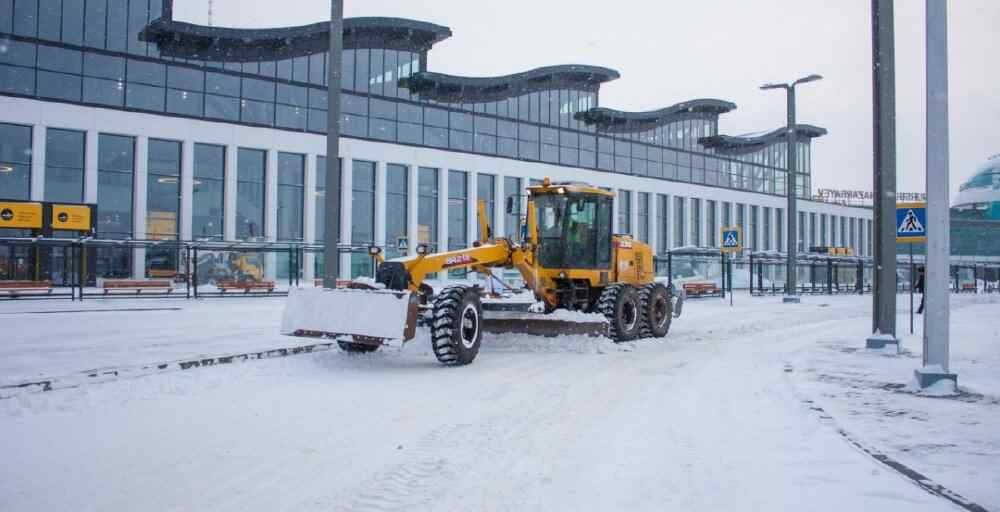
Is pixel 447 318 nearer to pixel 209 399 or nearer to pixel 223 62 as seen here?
pixel 209 399

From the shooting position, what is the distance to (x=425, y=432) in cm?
Answer: 653

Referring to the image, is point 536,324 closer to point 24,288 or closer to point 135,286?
point 24,288

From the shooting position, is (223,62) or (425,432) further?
(223,62)

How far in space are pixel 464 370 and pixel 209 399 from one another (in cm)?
354

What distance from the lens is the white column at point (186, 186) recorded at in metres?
38.0

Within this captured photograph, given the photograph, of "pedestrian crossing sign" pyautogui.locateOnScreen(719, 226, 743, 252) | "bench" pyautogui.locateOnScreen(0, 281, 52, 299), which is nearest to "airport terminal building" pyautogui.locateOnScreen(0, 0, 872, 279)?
"pedestrian crossing sign" pyautogui.locateOnScreen(719, 226, 743, 252)

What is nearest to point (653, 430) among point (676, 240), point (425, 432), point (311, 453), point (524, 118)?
point (425, 432)

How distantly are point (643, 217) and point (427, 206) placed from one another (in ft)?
64.9

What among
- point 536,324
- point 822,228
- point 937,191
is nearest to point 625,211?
point 822,228

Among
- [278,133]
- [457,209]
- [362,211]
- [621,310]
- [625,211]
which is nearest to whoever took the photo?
[621,310]

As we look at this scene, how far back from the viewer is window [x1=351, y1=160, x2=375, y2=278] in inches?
1729

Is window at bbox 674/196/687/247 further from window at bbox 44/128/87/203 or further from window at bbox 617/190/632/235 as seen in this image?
window at bbox 44/128/87/203

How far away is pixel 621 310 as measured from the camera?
14289 millimetres

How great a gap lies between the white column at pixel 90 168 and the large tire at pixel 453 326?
1228 inches
